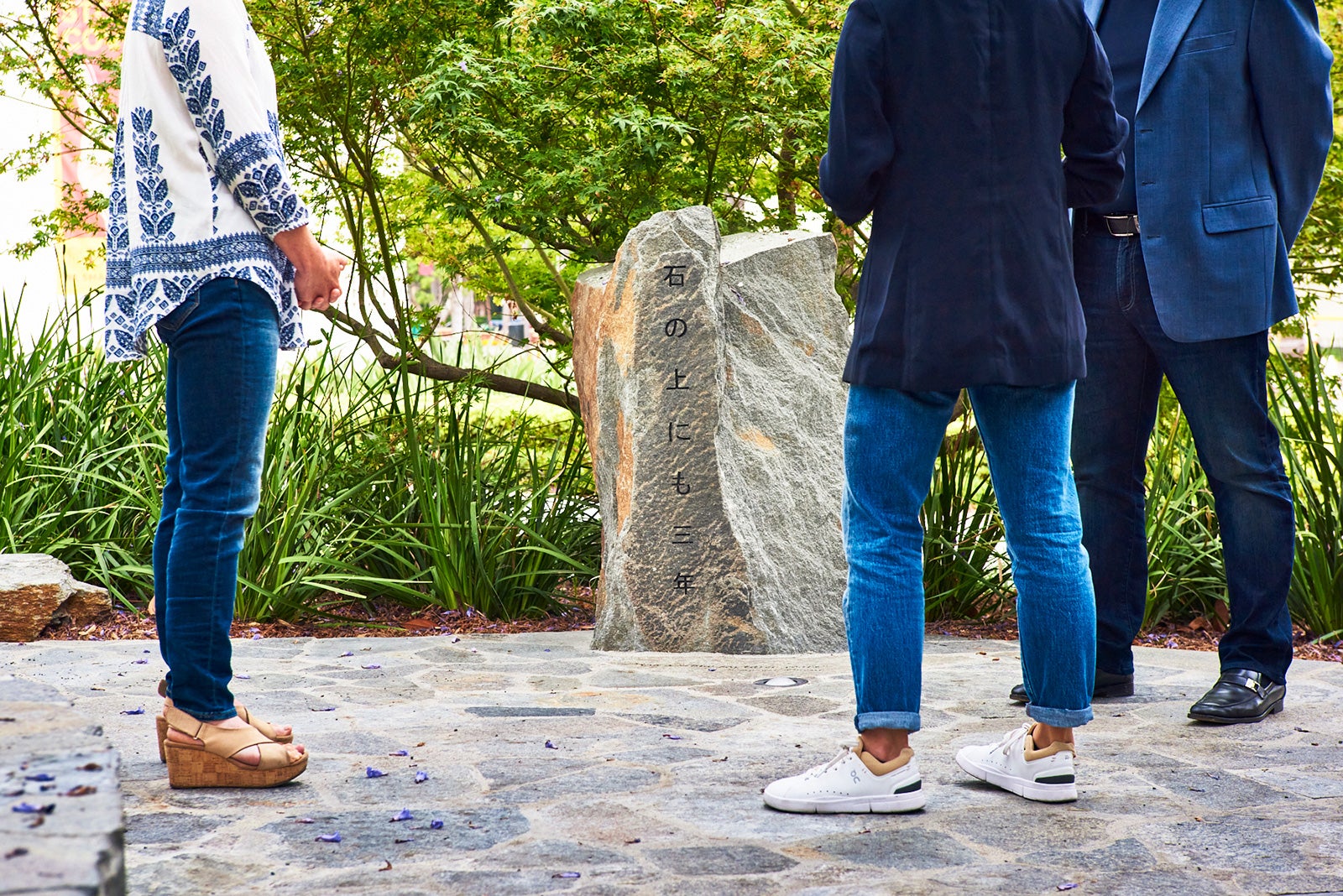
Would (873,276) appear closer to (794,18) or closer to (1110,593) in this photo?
(1110,593)

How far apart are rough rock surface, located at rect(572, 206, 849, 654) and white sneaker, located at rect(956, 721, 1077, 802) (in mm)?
1634

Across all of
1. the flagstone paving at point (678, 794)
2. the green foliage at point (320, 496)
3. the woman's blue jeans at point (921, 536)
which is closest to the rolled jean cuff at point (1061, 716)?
the woman's blue jeans at point (921, 536)

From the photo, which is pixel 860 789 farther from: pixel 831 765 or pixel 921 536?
pixel 921 536

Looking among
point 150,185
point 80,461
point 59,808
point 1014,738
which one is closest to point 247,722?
point 150,185

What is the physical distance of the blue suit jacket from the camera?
10.1 feet

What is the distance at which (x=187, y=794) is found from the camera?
2467 millimetres

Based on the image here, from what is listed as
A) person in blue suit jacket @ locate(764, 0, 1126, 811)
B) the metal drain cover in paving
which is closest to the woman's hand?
person in blue suit jacket @ locate(764, 0, 1126, 811)

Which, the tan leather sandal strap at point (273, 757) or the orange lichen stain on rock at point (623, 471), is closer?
A: the tan leather sandal strap at point (273, 757)

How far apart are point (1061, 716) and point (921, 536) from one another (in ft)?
1.43

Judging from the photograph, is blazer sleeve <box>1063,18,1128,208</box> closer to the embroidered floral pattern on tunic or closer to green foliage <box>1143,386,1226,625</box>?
the embroidered floral pattern on tunic

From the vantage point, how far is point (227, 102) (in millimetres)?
2336

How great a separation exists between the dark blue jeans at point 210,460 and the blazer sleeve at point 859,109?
1.11 metres

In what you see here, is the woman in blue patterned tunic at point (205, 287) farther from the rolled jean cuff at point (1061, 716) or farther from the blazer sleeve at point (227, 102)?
the rolled jean cuff at point (1061, 716)

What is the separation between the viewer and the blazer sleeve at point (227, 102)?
2326mm
